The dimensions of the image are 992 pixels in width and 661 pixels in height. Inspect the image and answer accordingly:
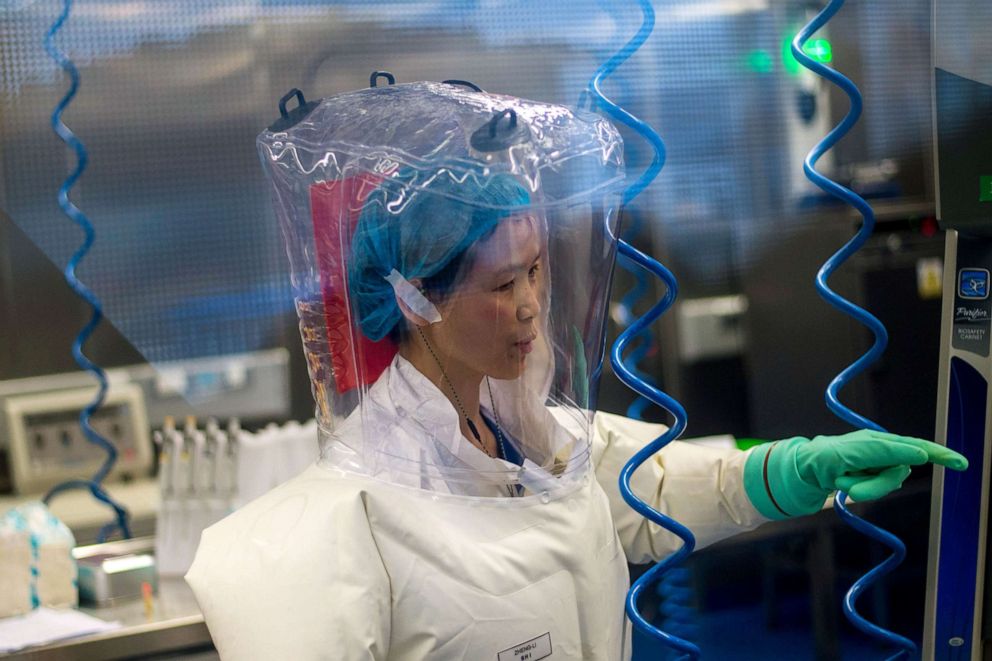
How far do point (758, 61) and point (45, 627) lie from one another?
4.96 feet

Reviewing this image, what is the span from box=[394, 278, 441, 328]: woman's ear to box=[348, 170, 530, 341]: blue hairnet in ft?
0.04

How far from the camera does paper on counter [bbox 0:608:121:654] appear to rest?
1622mm

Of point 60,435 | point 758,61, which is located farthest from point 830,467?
point 60,435

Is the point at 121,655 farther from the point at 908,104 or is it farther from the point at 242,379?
the point at 908,104

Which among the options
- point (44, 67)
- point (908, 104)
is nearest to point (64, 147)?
point (44, 67)

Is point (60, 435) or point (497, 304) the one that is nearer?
point (497, 304)

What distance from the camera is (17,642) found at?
1612 millimetres

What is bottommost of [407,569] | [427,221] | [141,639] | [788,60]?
[141,639]

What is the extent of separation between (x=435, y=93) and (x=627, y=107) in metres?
0.42

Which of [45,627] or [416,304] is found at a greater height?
[416,304]

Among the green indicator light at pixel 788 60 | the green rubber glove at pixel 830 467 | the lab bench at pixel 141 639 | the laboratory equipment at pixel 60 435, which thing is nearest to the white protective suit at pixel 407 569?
the green rubber glove at pixel 830 467

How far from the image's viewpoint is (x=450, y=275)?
1171 mm

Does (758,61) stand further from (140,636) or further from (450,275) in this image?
(140,636)

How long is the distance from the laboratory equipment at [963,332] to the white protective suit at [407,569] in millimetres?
421
